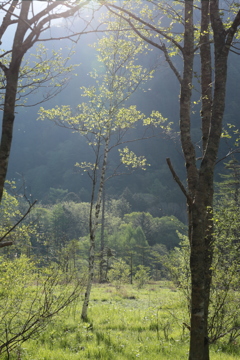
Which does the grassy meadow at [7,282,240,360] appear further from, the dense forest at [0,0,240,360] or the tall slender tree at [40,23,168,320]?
the tall slender tree at [40,23,168,320]

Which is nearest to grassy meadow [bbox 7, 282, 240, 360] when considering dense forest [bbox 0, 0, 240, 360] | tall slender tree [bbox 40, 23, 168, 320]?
dense forest [bbox 0, 0, 240, 360]

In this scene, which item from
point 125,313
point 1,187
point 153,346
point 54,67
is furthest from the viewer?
point 125,313

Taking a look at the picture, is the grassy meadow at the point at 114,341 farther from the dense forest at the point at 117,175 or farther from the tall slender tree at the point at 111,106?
the tall slender tree at the point at 111,106

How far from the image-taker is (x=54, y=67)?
7.10 metres

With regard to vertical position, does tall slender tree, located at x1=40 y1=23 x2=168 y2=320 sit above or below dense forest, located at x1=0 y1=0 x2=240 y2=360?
above

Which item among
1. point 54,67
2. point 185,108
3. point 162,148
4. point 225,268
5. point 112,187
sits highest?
point 162,148

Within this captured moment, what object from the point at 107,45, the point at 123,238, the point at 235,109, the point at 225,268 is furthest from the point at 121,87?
the point at 235,109

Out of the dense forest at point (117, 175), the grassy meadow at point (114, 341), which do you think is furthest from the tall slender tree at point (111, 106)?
the grassy meadow at point (114, 341)

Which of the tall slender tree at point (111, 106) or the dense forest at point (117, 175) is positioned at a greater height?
the tall slender tree at point (111, 106)

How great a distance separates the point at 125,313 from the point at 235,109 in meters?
134

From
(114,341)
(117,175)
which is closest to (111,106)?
(117,175)

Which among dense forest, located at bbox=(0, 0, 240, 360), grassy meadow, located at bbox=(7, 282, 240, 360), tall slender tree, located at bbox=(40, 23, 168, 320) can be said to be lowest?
grassy meadow, located at bbox=(7, 282, 240, 360)

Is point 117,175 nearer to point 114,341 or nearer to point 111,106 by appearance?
point 111,106

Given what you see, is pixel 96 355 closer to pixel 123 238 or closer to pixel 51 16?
pixel 51 16
